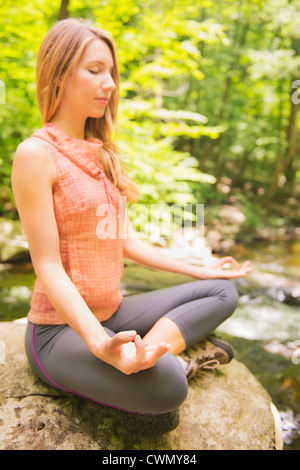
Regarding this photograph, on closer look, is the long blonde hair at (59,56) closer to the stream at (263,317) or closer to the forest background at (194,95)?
the stream at (263,317)

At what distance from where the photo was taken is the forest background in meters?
3.76

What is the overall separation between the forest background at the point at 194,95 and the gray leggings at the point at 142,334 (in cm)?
223

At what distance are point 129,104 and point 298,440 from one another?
145 inches

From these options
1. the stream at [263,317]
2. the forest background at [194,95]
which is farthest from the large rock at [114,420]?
the forest background at [194,95]

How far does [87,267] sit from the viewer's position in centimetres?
144

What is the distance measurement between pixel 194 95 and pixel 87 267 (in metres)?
10.9

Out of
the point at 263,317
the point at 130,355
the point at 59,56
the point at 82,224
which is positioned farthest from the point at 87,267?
the point at 263,317

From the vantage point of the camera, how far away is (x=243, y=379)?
192 cm

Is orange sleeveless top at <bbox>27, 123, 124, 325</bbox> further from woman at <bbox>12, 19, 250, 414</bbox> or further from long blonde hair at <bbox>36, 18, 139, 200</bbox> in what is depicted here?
long blonde hair at <bbox>36, 18, 139, 200</bbox>

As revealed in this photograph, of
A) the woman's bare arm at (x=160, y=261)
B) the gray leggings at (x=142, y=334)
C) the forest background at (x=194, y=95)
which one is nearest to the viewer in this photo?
the gray leggings at (x=142, y=334)

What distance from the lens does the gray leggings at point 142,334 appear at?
3.92ft

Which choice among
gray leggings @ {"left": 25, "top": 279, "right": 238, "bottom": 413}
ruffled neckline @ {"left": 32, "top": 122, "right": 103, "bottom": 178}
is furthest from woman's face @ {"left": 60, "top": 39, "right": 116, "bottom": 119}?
gray leggings @ {"left": 25, "top": 279, "right": 238, "bottom": 413}

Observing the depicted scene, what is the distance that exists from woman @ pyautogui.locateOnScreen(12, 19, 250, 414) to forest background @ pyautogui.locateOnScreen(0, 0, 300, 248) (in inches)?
83.0

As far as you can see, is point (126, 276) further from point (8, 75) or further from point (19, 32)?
point (19, 32)
